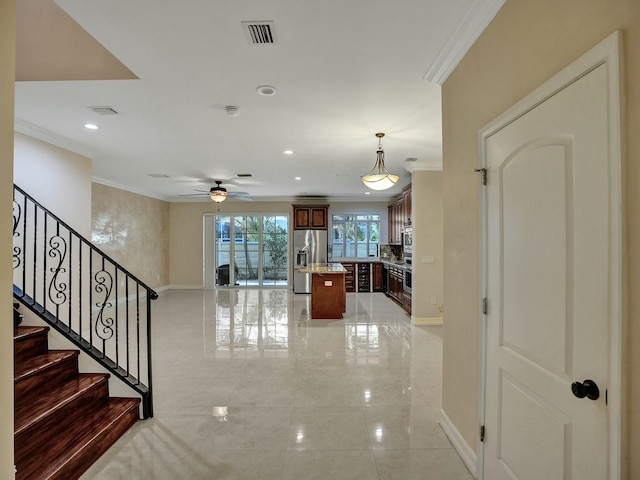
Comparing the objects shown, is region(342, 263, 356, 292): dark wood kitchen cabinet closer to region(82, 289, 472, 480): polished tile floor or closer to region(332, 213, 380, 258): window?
region(332, 213, 380, 258): window

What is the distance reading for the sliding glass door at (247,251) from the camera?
31.6 feet

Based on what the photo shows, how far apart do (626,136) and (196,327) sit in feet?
18.8

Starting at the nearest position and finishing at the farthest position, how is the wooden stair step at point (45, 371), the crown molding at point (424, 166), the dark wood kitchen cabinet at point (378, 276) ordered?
the wooden stair step at point (45, 371), the crown molding at point (424, 166), the dark wood kitchen cabinet at point (378, 276)

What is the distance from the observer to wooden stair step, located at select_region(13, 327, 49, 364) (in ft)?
8.25

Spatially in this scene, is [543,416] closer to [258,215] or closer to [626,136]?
[626,136]

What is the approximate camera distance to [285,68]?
7.85 ft

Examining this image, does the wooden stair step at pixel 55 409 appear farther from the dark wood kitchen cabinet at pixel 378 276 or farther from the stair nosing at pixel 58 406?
the dark wood kitchen cabinet at pixel 378 276

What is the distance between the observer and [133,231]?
775 cm

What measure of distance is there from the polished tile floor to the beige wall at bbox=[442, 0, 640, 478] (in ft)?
1.69

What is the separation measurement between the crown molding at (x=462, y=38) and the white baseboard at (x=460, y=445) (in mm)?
2606

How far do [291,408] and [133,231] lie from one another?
679 cm

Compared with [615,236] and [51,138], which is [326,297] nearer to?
[51,138]

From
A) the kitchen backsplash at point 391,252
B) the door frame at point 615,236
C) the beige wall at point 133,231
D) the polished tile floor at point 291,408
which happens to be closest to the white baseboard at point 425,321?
the polished tile floor at point 291,408

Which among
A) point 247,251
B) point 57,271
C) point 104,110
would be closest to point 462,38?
point 104,110
